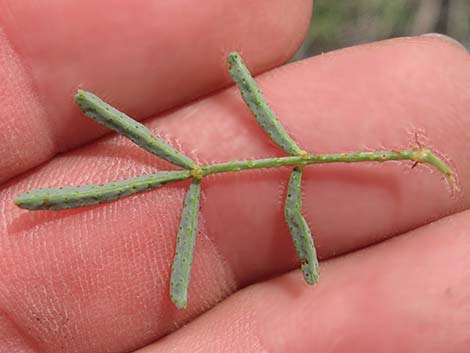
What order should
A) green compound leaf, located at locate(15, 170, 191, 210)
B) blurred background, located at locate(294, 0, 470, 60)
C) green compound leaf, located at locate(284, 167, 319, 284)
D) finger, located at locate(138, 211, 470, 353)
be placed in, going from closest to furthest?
finger, located at locate(138, 211, 470, 353)
green compound leaf, located at locate(15, 170, 191, 210)
green compound leaf, located at locate(284, 167, 319, 284)
blurred background, located at locate(294, 0, 470, 60)

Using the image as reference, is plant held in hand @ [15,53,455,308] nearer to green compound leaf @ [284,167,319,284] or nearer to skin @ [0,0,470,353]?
green compound leaf @ [284,167,319,284]

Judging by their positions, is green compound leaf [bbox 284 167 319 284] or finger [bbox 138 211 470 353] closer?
finger [bbox 138 211 470 353]

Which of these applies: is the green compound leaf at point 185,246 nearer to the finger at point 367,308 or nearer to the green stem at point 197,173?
the green stem at point 197,173

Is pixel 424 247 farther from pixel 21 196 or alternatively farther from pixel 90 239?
pixel 21 196

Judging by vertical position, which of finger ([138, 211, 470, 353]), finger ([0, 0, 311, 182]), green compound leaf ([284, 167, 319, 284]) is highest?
finger ([0, 0, 311, 182])

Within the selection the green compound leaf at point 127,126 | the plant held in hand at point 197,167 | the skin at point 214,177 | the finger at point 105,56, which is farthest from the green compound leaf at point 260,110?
the green compound leaf at point 127,126

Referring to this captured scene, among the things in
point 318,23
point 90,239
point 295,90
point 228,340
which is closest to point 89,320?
point 90,239

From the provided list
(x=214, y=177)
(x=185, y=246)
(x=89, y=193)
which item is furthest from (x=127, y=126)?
(x=185, y=246)

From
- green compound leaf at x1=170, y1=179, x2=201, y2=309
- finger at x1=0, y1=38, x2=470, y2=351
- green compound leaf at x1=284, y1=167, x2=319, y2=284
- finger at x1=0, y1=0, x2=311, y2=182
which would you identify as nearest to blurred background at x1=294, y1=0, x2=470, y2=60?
finger at x1=0, y1=38, x2=470, y2=351
